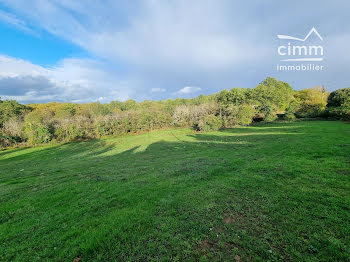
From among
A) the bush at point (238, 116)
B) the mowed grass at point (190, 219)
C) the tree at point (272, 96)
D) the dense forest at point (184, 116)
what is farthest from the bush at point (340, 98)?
the mowed grass at point (190, 219)

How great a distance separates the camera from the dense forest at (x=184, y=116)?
113ft

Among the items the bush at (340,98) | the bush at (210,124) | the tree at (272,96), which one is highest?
the tree at (272,96)

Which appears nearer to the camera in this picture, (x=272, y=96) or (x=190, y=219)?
(x=190, y=219)

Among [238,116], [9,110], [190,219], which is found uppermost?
[9,110]

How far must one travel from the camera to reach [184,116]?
4725 cm

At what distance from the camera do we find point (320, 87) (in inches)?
2140

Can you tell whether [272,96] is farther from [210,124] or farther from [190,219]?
[190,219]

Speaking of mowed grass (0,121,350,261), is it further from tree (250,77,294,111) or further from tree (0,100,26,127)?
tree (0,100,26,127)

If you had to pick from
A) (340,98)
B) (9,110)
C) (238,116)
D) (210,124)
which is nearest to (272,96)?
(340,98)

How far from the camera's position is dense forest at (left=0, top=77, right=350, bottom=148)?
34.6 metres

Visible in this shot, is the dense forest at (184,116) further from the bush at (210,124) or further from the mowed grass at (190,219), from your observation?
the mowed grass at (190,219)

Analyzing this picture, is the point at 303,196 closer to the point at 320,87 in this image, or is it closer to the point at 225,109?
the point at 225,109

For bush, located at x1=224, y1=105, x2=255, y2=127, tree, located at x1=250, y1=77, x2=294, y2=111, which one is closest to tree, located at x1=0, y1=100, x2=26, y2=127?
bush, located at x1=224, y1=105, x2=255, y2=127

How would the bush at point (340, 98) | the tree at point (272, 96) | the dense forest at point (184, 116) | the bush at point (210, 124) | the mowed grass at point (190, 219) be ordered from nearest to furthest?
the mowed grass at point (190, 219) < the bush at point (340, 98) < the dense forest at point (184, 116) < the bush at point (210, 124) < the tree at point (272, 96)
